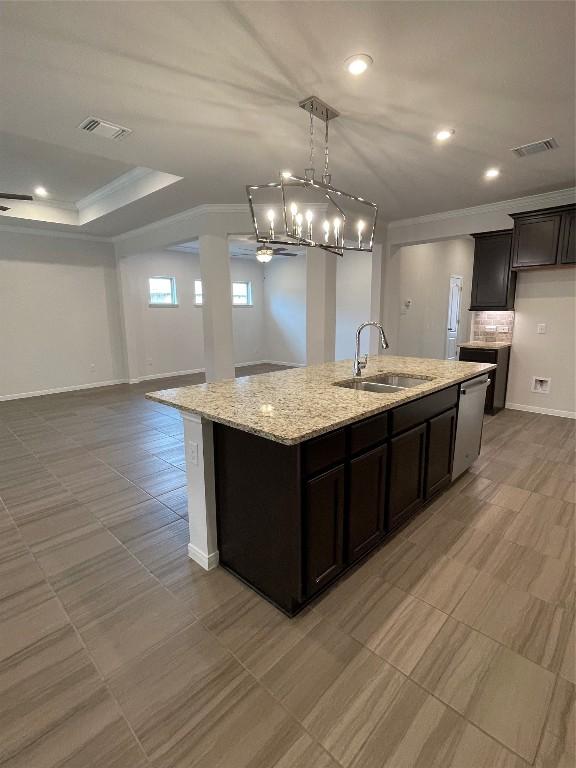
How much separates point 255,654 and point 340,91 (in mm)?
3100

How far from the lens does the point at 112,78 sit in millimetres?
2232

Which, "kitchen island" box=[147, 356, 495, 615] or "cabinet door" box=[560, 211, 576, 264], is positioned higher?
"cabinet door" box=[560, 211, 576, 264]

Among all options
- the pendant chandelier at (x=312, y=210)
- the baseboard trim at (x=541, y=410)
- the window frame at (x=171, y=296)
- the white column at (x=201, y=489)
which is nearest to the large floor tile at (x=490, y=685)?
the white column at (x=201, y=489)

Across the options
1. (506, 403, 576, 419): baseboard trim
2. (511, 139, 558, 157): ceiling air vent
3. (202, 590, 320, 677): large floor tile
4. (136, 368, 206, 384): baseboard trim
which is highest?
(511, 139, 558, 157): ceiling air vent

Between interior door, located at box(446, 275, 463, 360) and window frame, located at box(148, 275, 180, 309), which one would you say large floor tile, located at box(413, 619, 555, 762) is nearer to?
interior door, located at box(446, 275, 463, 360)

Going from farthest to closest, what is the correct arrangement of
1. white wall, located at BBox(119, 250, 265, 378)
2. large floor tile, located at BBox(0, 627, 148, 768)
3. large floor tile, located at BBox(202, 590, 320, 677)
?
white wall, located at BBox(119, 250, 265, 378), large floor tile, located at BBox(202, 590, 320, 677), large floor tile, located at BBox(0, 627, 148, 768)

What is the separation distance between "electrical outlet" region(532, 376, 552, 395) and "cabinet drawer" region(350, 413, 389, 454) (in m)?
4.22

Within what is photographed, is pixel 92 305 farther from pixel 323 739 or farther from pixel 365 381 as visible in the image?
pixel 323 739

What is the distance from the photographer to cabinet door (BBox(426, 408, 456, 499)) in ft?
8.62

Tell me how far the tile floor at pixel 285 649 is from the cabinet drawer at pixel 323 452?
→ 742 millimetres

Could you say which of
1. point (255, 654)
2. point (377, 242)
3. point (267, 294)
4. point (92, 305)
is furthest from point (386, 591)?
point (267, 294)

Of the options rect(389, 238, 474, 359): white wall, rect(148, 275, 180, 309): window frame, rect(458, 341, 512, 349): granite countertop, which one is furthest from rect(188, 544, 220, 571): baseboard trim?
rect(148, 275, 180, 309): window frame

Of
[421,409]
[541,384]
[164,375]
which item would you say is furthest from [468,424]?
[164,375]

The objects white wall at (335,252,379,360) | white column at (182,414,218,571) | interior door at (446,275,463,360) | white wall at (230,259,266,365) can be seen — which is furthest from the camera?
white wall at (230,259,266,365)
